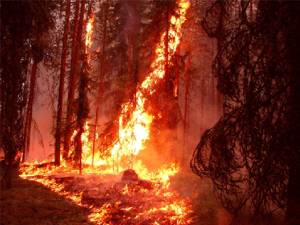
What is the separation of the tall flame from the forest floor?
4429 millimetres

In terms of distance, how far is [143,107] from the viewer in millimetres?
18812

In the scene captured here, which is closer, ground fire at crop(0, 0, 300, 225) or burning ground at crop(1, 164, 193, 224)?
ground fire at crop(0, 0, 300, 225)

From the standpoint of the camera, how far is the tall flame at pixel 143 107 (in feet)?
61.3

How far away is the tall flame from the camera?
18673 mm

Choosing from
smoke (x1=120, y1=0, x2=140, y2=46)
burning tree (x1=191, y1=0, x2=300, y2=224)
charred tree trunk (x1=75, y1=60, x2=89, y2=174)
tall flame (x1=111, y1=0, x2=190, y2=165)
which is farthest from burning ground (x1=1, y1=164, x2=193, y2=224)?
smoke (x1=120, y1=0, x2=140, y2=46)

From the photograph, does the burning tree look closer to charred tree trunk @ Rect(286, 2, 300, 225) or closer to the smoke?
charred tree trunk @ Rect(286, 2, 300, 225)

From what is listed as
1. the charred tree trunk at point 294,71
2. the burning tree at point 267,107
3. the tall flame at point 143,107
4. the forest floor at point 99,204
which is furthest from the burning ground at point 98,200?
the charred tree trunk at point 294,71

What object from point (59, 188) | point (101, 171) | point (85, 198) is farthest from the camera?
point (101, 171)

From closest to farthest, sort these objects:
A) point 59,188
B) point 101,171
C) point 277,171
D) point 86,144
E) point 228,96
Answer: point 277,171, point 228,96, point 59,188, point 101,171, point 86,144

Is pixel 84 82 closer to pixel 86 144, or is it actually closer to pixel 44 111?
pixel 86 144

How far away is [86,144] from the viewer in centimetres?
2020

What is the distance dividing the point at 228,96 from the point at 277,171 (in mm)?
2155

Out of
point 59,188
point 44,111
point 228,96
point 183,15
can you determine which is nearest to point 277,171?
point 228,96

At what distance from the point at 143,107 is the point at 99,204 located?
27.0ft
